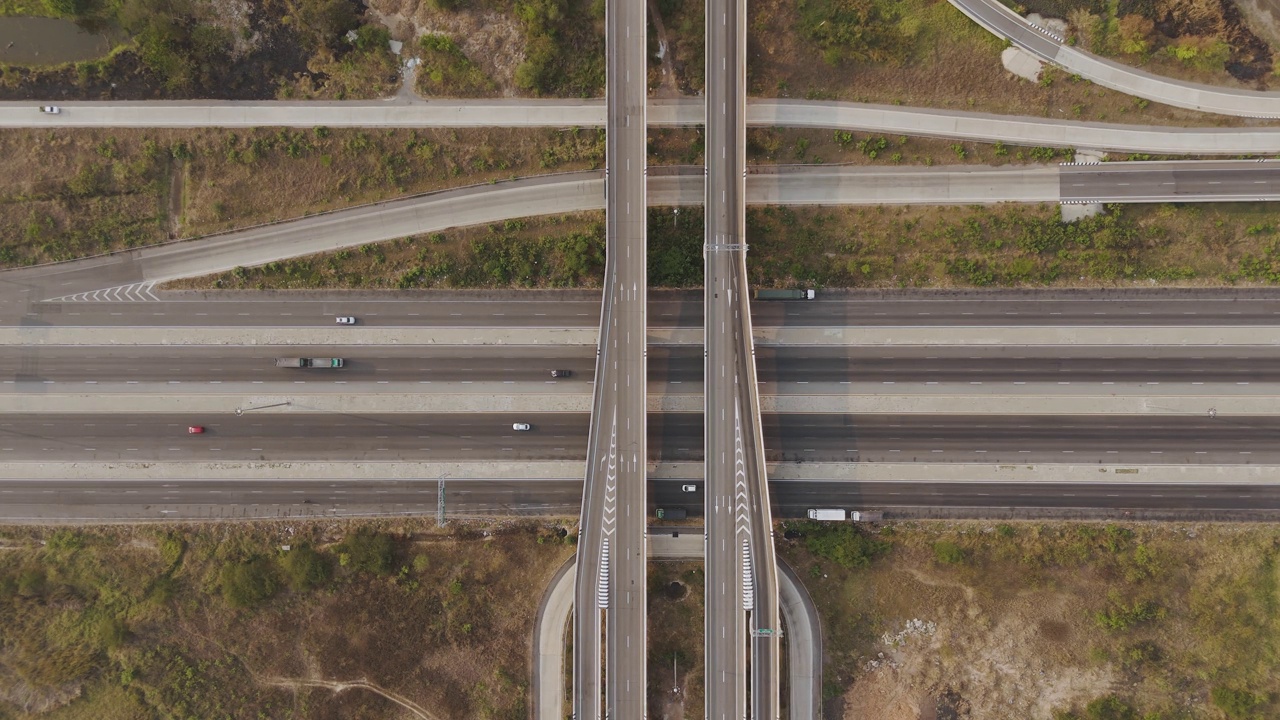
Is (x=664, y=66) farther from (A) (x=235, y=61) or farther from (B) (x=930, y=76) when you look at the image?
(A) (x=235, y=61)

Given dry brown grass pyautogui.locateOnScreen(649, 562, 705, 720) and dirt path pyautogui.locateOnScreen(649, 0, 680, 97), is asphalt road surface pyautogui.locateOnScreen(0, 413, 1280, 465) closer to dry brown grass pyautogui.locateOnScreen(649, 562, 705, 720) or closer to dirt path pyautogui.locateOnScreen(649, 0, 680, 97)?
dry brown grass pyautogui.locateOnScreen(649, 562, 705, 720)

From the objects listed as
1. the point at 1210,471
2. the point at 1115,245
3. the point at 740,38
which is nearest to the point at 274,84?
the point at 740,38

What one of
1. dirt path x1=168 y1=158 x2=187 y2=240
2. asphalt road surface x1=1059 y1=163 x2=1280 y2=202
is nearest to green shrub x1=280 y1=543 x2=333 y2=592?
dirt path x1=168 y1=158 x2=187 y2=240

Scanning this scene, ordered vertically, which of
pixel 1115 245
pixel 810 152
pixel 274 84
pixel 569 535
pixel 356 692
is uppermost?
pixel 274 84

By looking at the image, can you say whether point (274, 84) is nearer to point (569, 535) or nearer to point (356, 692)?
point (569, 535)

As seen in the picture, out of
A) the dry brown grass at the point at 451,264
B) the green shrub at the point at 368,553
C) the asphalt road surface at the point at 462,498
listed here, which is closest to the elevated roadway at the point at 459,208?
the dry brown grass at the point at 451,264

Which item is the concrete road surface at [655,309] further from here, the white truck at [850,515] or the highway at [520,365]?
the white truck at [850,515]
